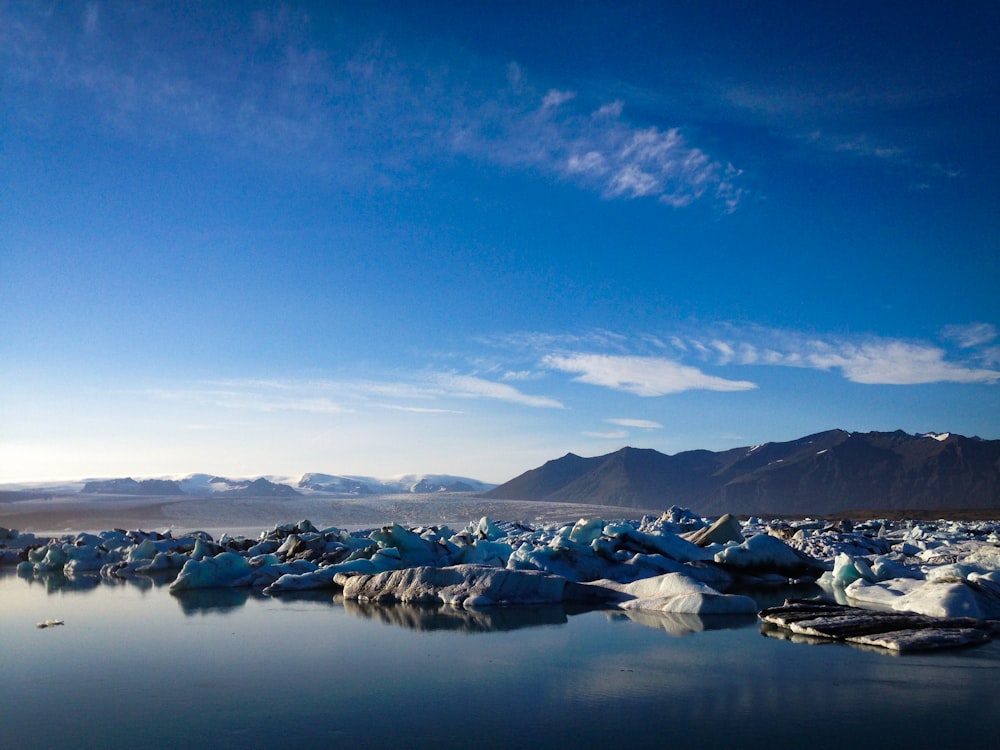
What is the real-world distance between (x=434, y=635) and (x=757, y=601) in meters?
5.53

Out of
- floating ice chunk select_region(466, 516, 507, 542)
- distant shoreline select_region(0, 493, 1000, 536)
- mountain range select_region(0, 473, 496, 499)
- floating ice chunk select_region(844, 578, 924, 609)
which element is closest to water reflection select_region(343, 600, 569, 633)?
floating ice chunk select_region(844, 578, 924, 609)

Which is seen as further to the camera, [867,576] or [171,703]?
[867,576]

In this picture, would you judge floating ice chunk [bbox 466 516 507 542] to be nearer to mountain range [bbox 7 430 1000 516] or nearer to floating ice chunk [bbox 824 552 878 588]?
floating ice chunk [bbox 824 552 878 588]

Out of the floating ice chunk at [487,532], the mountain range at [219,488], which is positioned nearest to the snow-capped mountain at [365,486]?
the mountain range at [219,488]

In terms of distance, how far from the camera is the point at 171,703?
5.54 meters

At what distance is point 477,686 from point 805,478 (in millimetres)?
89263

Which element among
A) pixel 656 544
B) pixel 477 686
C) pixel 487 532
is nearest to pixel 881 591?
pixel 656 544

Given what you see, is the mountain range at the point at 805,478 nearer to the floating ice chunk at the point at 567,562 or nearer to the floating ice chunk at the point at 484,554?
the floating ice chunk at the point at 484,554

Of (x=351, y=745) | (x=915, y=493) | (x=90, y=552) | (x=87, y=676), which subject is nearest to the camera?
(x=351, y=745)

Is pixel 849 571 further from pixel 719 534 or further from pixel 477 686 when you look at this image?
pixel 477 686

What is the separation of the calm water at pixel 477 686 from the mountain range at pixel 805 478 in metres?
74.6

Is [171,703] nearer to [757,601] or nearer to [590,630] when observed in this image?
[590,630]

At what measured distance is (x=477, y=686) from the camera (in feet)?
19.2

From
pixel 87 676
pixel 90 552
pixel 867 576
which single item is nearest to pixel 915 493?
pixel 867 576
